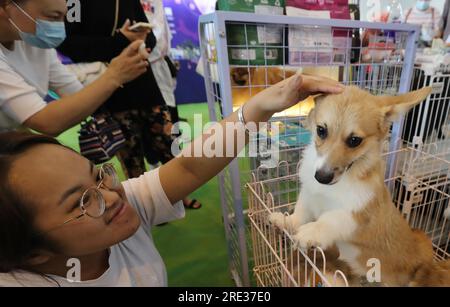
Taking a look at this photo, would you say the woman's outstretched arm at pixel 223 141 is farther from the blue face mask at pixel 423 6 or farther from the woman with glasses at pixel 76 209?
the blue face mask at pixel 423 6

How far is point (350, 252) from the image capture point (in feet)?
3.02

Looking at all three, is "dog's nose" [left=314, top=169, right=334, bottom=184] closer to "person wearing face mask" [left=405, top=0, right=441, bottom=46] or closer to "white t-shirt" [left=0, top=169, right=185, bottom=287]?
"white t-shirt" [left=0, top=169, right=185, bottom=287]

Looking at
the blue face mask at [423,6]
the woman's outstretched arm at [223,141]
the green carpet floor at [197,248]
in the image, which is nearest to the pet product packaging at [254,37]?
the woman's outstretched arm at [223,141]

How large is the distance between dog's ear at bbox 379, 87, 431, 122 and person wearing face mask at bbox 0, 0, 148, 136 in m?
1.01

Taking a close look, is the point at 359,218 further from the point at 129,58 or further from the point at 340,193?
the point at 129,58

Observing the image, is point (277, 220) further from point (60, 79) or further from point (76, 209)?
point (60, 79)

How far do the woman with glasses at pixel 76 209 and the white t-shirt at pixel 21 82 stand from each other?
0.46 metres

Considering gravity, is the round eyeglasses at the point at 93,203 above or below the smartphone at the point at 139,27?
below

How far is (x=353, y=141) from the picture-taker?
0.80 metres

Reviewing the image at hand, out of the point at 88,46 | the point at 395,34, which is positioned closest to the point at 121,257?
the point at 88,46

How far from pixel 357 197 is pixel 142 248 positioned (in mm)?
710

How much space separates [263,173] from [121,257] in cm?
71

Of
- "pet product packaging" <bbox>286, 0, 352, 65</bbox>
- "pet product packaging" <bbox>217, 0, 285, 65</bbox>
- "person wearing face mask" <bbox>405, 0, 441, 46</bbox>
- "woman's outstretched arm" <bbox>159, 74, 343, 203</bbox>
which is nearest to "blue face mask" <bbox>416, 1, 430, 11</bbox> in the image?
"person wearing face mask" <bbox>405, 0, 441, 46</bbox>

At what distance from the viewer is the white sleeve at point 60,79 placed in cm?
125
